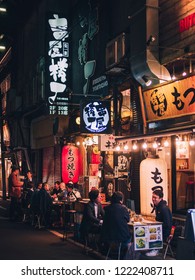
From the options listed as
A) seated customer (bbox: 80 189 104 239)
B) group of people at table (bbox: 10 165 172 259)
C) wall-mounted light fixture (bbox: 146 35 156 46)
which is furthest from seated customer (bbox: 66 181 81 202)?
wall-mounted light fixture (bbox: 146 35 156 46)

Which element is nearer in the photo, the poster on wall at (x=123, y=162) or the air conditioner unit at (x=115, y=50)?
the air conditioner unit at (x=115, y=50)

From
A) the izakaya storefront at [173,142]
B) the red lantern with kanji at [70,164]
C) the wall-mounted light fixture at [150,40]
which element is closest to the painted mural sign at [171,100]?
the izakaya storefront at [173,142]

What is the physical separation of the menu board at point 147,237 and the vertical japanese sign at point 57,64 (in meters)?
11.5

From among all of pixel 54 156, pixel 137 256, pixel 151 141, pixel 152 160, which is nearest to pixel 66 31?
pixel 54 156

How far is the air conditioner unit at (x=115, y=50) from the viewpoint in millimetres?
15641

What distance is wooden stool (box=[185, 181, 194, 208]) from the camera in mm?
12905

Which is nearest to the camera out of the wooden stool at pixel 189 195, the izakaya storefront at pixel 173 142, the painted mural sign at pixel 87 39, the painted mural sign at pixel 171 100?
the painted mural sign at pixel 171 100

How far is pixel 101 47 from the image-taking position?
60.6 feet

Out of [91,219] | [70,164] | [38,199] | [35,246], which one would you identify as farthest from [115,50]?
[35,246]

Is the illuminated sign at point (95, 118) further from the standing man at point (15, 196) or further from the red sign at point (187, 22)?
the standing man at point (15, 196)

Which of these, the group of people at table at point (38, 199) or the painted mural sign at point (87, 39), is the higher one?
the painted mural sign at point (87, 39)

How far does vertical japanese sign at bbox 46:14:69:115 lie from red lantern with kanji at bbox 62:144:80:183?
7.50 feet

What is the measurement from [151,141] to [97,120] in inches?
128

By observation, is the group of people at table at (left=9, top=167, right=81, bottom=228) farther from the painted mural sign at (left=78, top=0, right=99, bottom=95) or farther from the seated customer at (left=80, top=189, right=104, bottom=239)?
the painted mural sign at (left=78, top=0, right=99, bottom=95)
